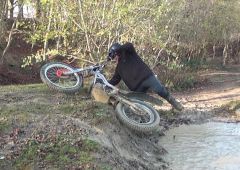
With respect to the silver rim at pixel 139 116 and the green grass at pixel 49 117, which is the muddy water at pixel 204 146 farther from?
the green grass at pixel 49 117

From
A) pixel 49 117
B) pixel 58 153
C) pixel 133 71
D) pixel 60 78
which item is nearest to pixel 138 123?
pixel 133 71

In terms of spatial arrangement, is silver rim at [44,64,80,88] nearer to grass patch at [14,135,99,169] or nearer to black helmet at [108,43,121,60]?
black helmet at [108,43,121,60]

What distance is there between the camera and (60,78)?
12250 millimetres

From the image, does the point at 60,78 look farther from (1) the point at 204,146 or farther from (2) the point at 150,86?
(1) the point at 204,146

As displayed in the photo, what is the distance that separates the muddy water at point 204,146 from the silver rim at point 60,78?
282 cm

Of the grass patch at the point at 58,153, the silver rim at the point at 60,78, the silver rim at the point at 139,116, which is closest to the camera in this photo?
the grass patch at the point at 58,153

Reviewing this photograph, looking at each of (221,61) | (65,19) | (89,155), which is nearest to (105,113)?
(89,155)

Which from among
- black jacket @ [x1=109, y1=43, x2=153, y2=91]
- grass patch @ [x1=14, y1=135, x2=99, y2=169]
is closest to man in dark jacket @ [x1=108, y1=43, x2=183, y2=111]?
black jacket @ [x1=109, y1=43, x2=153, y2=91]

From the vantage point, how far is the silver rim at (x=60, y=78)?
12.2 m

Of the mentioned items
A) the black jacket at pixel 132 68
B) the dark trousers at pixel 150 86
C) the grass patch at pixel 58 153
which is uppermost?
the grass patch at pixel 58 153

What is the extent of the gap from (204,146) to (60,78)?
405cm

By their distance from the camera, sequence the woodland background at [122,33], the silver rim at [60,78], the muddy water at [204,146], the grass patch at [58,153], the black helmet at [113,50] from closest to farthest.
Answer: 1. the grass patch at [58,153]
2. the muddy water at [204,146]
3. the black helmet at [113,50]
4. the silver rim at [60,78]
5. the woodland background at [122,33]

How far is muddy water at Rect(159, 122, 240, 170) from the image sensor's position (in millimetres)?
10883

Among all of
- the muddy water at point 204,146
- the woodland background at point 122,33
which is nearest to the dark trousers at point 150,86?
the muddy water at point 204,146
